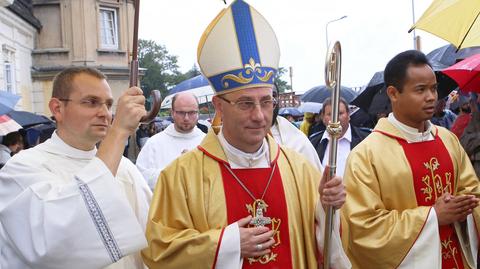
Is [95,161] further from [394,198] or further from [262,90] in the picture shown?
[394,198]

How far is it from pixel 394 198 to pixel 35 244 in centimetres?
217

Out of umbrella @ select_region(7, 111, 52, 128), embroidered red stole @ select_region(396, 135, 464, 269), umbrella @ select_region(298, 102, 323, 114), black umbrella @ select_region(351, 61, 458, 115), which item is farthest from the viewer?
umbrella @ select_region(7, 111, 52, 128)

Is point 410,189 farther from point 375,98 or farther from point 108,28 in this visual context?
point 108,28

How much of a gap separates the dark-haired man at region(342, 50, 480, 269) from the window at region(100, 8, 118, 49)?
832 inches

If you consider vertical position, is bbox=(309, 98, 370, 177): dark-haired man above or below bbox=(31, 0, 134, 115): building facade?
below

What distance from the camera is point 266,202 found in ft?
9.74

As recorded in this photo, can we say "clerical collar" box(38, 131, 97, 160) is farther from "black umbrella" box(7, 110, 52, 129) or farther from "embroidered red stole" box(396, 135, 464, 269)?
"black umbrella" box(7, 110, 52, 129)

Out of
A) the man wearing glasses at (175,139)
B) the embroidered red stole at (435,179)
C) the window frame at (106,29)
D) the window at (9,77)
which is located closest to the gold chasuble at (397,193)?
the embroidered red stole at (435,179)

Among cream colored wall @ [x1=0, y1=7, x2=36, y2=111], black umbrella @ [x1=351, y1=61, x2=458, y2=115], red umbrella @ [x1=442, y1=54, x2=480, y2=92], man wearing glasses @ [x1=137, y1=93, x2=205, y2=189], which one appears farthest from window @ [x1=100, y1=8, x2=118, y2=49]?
red umbrella @ [x1=442, y1=54, x2=480, y2=92]

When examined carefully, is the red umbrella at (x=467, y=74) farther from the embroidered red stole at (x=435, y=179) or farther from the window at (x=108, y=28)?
the window at (x=108, y=28)

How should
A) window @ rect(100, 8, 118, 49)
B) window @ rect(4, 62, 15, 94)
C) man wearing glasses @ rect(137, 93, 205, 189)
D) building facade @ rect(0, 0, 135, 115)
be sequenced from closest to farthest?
man wearing glasses @ rect(137, 93, 205, 189)
window @ rect(4, 62, 15, 94)
building facade @ rect(0, 0, 135, 115)
window @ rect(100, 8, 118, 49)

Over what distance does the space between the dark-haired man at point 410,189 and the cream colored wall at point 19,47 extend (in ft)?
46.4

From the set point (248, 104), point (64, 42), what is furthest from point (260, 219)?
point (64, 42)

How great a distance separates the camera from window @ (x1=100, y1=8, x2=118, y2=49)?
23.6m
